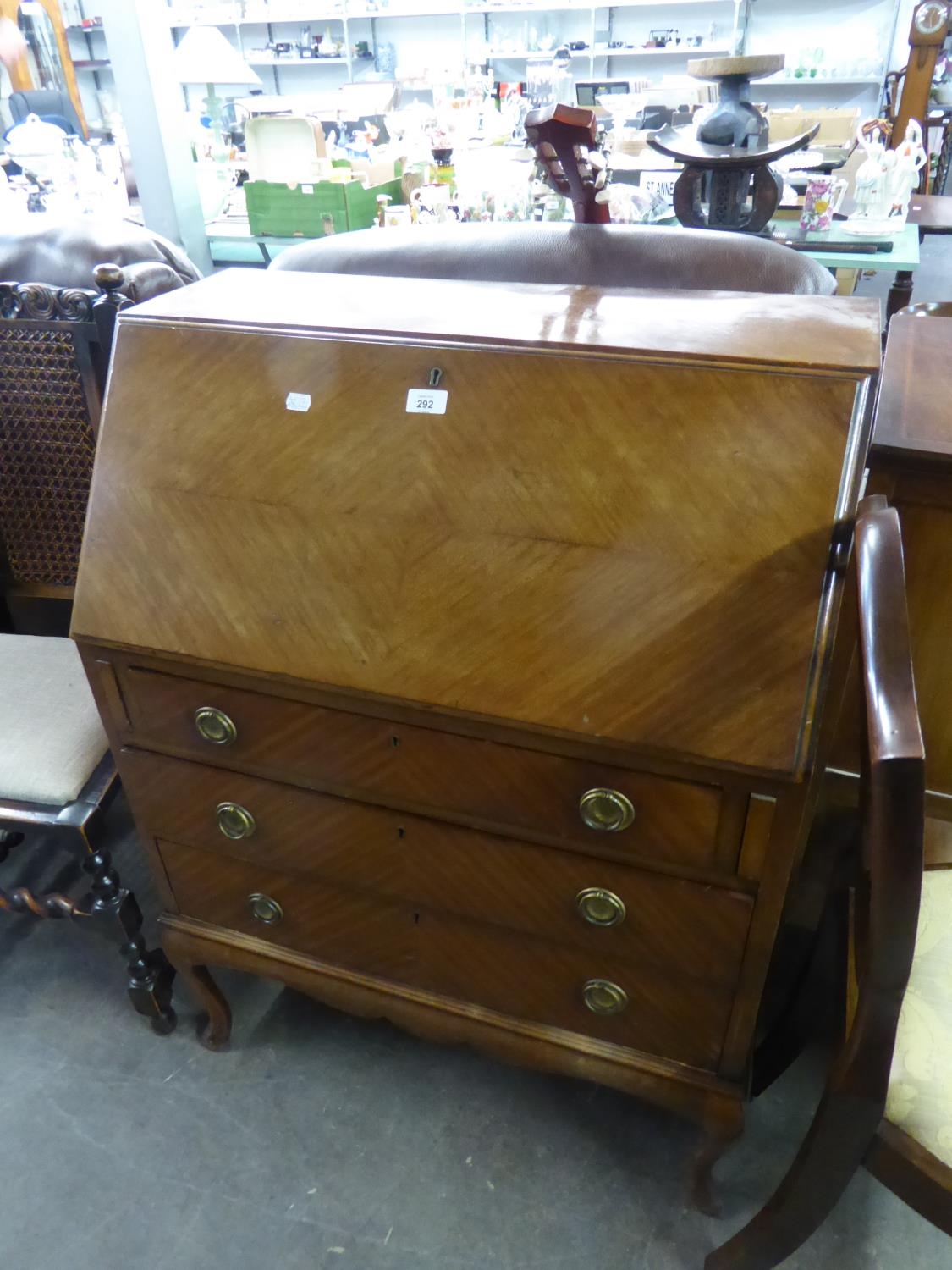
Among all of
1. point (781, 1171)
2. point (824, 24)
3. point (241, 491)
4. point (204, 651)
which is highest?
point (824, 24)

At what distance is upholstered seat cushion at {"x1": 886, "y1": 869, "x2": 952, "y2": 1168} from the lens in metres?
0.83

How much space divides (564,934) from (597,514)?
502 mm

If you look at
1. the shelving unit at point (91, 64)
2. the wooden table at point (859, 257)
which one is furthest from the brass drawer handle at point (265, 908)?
the shelving unit at point (91, 64)

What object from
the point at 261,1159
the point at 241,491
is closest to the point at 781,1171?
the point at 261,1159

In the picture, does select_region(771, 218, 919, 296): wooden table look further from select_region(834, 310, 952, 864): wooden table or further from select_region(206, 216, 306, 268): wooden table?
select_region(206, 216, 306, 268): wooden table

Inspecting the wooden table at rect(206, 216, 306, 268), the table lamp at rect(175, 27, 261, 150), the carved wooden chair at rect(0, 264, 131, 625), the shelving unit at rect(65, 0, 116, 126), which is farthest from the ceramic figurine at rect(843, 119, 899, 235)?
the shelving unit at rect(65, 0, 116, 126)

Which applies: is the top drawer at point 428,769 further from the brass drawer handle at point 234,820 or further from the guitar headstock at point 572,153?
the guitar headstock at point 572,153

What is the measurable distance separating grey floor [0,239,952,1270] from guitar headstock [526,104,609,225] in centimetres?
137

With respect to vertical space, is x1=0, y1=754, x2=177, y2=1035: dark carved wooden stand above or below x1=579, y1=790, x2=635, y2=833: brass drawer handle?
below

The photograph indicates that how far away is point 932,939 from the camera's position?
3.10 ft

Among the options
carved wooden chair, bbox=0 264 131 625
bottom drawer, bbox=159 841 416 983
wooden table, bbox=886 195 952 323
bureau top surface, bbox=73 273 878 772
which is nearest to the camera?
bureau top surface, bbox=73 273 878 772

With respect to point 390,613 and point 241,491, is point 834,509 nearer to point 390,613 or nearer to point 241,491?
point 390,613

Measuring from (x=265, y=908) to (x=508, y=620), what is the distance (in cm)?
62

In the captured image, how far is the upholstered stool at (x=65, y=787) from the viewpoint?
1215 millimetres
